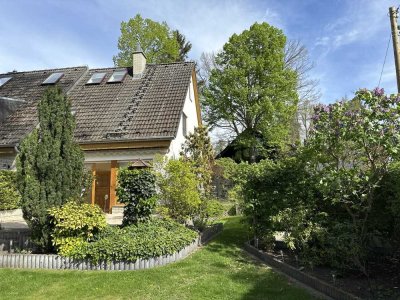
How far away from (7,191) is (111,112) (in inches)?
217

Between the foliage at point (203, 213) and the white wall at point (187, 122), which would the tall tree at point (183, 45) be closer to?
the white wall at point (187, 122)

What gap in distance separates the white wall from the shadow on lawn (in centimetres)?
546

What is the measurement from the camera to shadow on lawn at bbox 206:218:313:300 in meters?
6.21

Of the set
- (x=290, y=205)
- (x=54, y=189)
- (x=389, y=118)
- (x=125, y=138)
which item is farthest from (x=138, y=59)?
(x=389, y=118)

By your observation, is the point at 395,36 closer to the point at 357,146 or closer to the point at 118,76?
the point at 357,146

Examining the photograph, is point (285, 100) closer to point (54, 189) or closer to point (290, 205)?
point (290, 205)

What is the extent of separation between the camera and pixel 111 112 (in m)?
16.4

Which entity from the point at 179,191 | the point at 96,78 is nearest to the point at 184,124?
the point at 96,78

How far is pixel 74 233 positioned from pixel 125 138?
6733 mm

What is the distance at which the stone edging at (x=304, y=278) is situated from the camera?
19.5ft

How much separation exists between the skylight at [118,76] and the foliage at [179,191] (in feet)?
33.6

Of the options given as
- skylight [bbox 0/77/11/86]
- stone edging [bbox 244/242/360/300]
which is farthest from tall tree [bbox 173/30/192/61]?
stone edging [bbox 244/242/360/300]

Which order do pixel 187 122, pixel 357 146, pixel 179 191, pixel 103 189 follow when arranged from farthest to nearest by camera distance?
pixel 187 122 < pixel 103 189 < pixel 179 191 < pixel 357 146

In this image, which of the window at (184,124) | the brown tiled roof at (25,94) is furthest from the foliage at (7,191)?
the window at (184,124)
